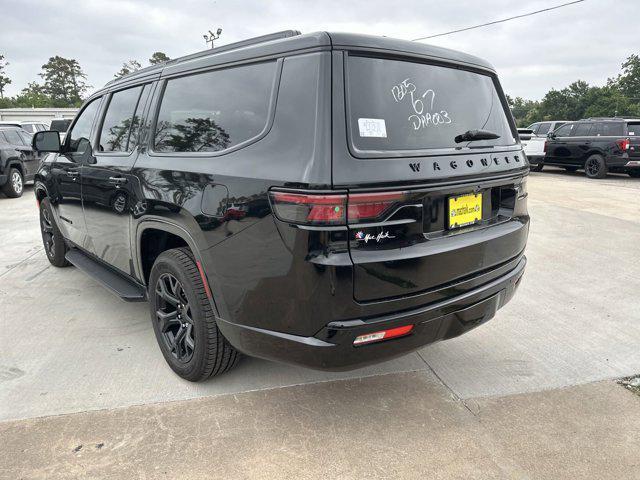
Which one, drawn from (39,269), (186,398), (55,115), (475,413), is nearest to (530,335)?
(475,413)

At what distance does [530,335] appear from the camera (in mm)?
3438

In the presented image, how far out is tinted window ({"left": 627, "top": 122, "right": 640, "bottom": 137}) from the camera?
12.8 metres

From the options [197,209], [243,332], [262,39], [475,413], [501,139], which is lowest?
[475,413]

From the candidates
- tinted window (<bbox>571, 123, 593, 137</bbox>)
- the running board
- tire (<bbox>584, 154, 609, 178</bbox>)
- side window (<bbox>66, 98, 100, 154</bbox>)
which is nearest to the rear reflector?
the running board

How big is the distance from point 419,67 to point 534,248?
4194 millimetres

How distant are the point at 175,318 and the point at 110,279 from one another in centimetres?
98

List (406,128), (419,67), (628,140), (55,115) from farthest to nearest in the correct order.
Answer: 1. (55,115)
2. (628,140)
3. (419,67)
4. (406,128)

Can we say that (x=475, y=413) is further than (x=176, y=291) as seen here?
No

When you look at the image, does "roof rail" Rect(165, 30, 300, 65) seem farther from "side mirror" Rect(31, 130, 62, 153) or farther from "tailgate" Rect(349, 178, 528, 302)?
"side mirror" Rect(31, 130, 62, 153)

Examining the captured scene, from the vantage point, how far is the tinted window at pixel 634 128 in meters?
12.8

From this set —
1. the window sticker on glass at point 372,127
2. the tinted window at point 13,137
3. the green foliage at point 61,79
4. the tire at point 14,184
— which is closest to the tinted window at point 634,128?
the window sticker on glass at point 372,127

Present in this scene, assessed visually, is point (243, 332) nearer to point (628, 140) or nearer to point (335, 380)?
point (335, 380)

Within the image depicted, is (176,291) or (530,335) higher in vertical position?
(176,291)

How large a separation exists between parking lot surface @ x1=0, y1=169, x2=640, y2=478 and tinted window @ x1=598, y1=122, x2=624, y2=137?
437 inches
